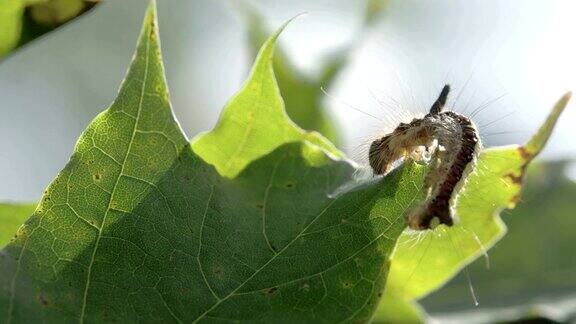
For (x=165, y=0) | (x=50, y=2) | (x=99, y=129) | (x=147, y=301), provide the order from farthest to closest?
(x=165, y=0)
(x=50, y=2)
(x=147, y=301)
(x=99, y=129)

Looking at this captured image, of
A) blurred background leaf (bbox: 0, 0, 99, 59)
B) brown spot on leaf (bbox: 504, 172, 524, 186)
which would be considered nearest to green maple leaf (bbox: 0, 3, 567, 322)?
brown spot on leaf (bbox: 504, 172, 524, 186)

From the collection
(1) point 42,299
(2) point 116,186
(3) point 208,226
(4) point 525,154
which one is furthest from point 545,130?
(1) point 42,299

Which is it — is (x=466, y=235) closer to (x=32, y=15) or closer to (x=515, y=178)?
(x=515, y=178)

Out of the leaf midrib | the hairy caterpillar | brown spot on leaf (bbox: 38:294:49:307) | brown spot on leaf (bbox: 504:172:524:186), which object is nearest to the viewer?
the leaf midrib

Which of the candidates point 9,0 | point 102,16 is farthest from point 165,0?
point 9,0

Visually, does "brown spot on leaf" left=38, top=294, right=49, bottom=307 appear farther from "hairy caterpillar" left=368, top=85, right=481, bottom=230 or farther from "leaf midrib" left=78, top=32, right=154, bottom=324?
"hairy caterpillar" left=368, top=85, right=481, bottom=230

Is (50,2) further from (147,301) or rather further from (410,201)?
(410,201)
